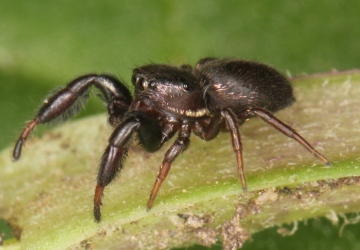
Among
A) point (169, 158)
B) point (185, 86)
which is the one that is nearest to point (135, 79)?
point (185, 86)

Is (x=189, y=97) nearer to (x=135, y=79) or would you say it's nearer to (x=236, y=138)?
(x=135, y=79)

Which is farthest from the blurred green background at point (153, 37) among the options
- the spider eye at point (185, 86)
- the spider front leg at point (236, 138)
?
the spider front leg at point (236, 138)

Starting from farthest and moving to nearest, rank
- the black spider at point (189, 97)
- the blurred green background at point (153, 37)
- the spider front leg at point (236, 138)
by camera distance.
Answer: the blurred green background at point (153, 37) → the black spider at point (189, 97) → the spider front leg at point (236, 138)

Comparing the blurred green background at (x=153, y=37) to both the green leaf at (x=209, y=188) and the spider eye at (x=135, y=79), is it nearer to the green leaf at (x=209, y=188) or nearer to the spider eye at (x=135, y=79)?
the green leaf at (x=209, y=188)

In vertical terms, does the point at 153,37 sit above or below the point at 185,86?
above

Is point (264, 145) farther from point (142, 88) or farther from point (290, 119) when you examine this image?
point (142, 88)

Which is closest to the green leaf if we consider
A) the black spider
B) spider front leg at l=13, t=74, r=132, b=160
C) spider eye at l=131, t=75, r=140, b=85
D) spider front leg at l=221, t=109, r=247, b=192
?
spider front leg at l=221, t=109, r=247, b=192

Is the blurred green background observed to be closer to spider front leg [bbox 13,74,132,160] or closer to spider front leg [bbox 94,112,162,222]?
spider front leg [bbox 13,74,132,160]

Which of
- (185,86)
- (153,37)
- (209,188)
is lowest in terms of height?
(209,188)
